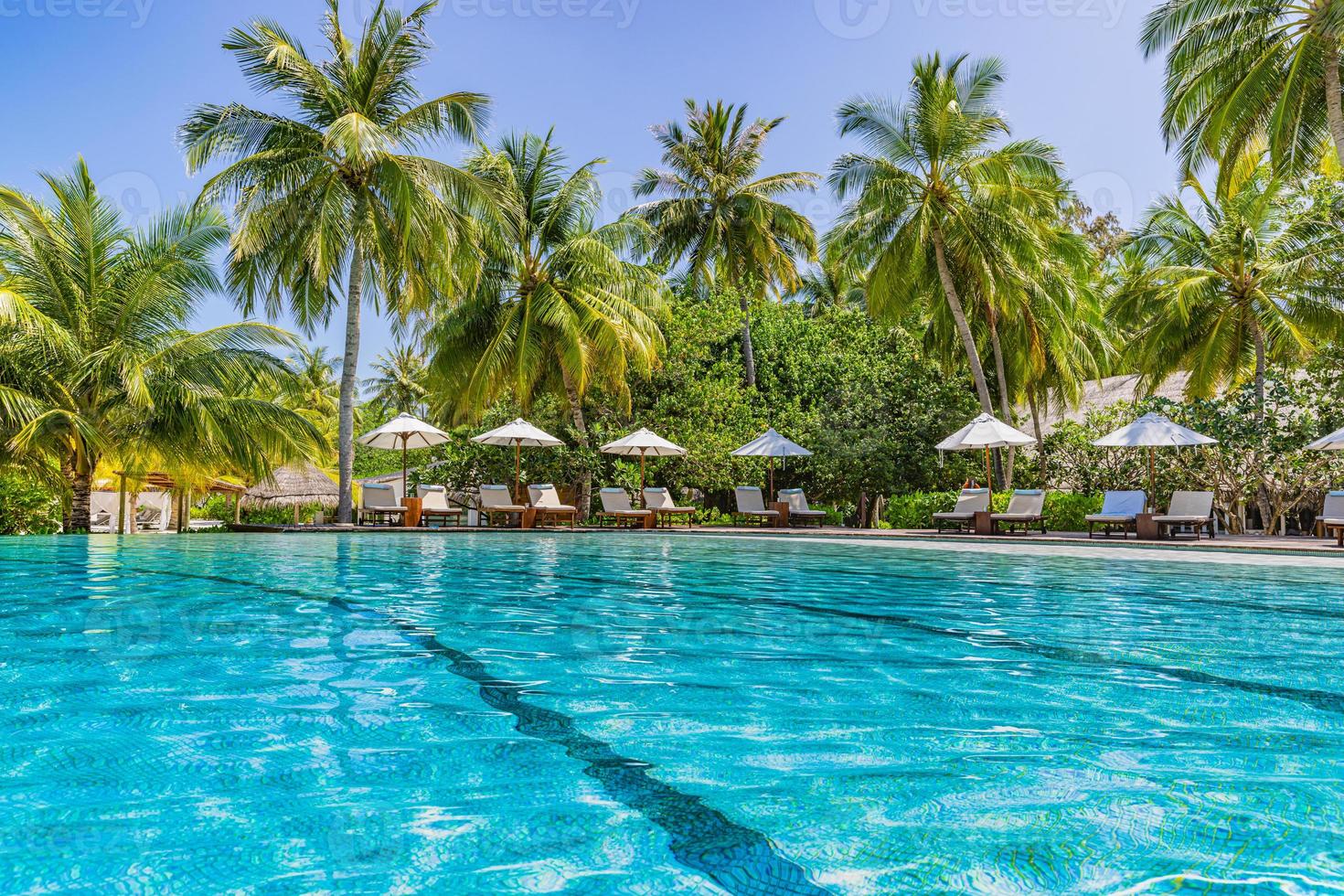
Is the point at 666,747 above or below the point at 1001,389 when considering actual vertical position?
below

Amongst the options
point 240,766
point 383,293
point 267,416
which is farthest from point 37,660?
point 383,293

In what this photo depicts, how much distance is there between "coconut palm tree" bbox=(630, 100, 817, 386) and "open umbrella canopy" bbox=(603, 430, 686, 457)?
442cm

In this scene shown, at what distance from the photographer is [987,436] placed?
1700 cm

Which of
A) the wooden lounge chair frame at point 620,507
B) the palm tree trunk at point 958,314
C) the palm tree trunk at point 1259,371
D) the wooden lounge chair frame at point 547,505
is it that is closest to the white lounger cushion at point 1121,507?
the palm tree trunk at point 1259,371

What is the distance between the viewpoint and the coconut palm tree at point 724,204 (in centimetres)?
2312

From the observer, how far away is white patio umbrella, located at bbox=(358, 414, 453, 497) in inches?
732

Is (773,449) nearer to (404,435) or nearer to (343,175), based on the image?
(404,435)

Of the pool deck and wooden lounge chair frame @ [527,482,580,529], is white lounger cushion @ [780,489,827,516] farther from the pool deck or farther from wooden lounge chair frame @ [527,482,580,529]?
wooden lounge chair frame @ [527,482,580,529]

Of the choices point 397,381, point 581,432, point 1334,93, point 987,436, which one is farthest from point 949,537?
point 397,381

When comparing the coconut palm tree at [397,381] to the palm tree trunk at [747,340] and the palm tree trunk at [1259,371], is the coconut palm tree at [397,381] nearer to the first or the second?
the palm tree trunk at [747,340]

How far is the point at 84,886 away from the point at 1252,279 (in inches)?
881

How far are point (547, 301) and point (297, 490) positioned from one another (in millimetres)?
14373

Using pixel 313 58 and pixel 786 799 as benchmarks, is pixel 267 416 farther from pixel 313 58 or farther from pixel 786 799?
pixel 786 799

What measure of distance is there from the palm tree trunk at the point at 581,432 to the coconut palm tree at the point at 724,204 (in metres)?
4.91
